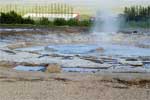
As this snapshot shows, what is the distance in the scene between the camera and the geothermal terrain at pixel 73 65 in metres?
9.61

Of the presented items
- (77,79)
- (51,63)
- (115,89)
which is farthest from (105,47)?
(115,89)

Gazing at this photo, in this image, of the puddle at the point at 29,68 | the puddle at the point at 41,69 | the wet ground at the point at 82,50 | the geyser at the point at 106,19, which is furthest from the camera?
the geyser at the point at 106,19

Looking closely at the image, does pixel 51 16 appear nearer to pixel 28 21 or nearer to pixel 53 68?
pixel 28 21

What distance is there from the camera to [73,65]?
1343cm

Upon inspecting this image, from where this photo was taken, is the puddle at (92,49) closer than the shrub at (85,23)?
Yes

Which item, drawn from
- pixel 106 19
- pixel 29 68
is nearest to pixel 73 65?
pixel 29 68

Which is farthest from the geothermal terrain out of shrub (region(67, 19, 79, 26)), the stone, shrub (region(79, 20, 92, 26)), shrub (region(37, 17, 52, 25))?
shrub (region(37, 17, 52, 25))

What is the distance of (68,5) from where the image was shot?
2819cm

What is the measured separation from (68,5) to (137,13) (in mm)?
4233

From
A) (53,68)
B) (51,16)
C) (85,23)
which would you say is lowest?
(53,68)

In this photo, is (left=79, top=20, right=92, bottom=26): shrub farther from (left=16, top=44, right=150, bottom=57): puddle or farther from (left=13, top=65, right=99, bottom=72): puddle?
(left=13, top=65, right=99, bottom=72): puddle

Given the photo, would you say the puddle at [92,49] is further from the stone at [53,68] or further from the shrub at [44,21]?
the shrub at [44,21]

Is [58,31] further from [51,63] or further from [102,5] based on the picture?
[51,63]

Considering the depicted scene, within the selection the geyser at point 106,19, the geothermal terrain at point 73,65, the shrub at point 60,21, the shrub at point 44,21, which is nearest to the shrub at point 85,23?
the geyser at point 106,19
